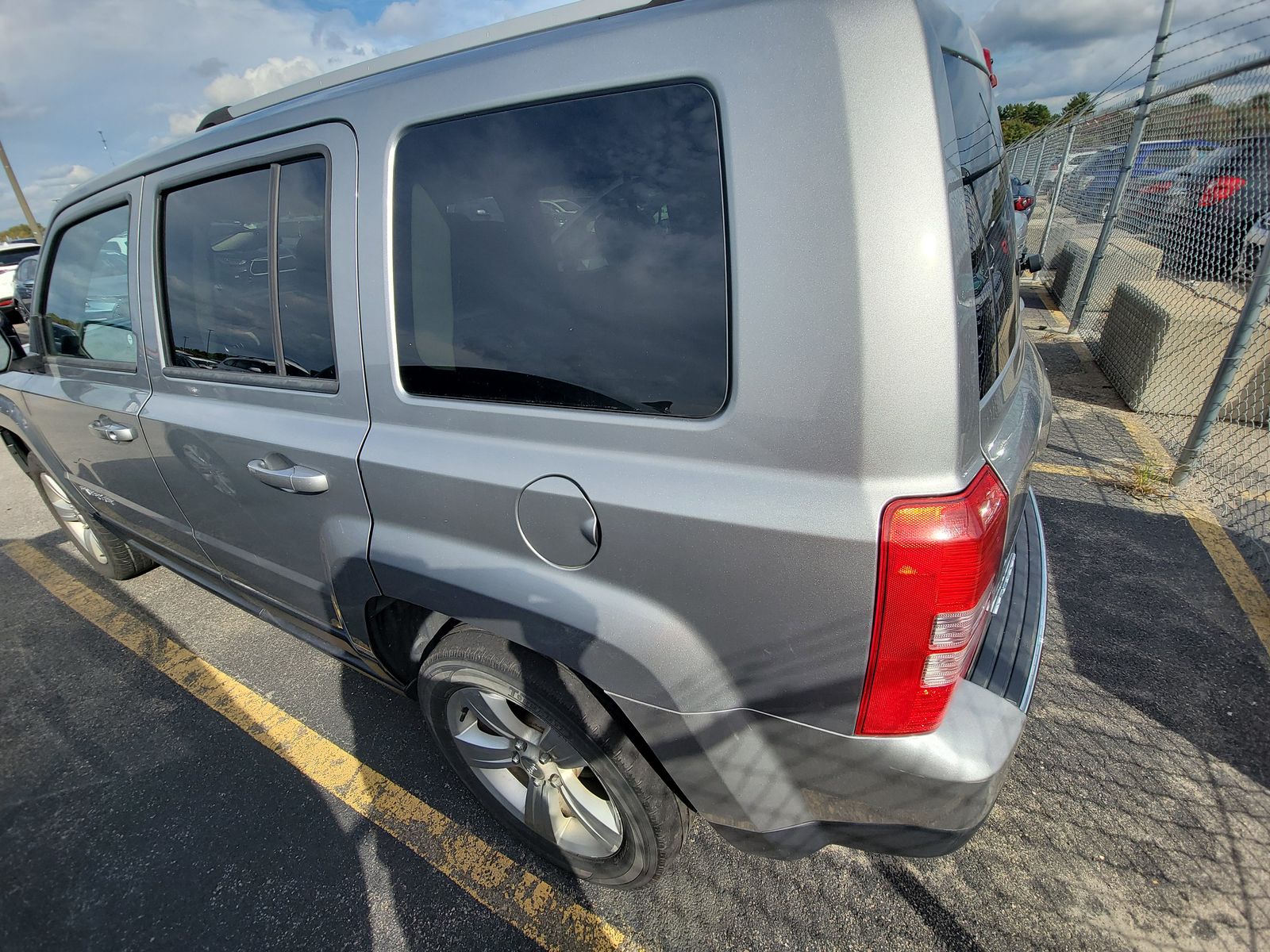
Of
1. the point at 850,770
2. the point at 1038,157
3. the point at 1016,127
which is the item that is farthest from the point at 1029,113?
the point at 850,770

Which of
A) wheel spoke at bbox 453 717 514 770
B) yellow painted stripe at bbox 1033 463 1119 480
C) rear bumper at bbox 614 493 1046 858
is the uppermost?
rear bumper at bbox 614 493 1046 858

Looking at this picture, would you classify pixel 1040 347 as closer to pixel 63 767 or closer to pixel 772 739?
pixel 772 739

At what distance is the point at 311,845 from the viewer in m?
1.97

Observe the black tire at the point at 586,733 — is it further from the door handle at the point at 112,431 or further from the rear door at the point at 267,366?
the door handle at the point at 112,431

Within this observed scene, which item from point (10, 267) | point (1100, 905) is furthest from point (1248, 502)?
point (10, 267)

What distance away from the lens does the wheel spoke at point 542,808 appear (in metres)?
1.79

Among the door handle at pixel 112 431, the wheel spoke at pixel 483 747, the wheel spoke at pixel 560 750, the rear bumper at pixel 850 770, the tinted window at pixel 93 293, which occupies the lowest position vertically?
the wheel spoke at pixel 483 747

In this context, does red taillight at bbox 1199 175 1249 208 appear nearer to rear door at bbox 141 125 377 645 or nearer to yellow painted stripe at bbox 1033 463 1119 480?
yellow painted stripe at bbox 1033 463 1119 480

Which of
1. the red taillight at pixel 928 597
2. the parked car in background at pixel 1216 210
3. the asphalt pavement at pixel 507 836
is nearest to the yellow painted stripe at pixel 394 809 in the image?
the asphalt pavement at pixel 507 836

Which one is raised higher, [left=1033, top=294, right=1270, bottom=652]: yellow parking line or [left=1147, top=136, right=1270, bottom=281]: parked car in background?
[left=1147, top=136, right=1270, bottom=281]: parked car in background

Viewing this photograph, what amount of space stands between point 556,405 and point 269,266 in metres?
1.10

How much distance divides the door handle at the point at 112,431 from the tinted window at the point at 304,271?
103 centimetres

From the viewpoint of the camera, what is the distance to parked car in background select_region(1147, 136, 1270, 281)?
3.60 meters

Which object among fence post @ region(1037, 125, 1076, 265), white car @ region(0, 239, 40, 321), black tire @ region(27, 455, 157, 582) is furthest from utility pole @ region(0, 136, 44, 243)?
fence post @ region(1037, 125, 1076, 265)
